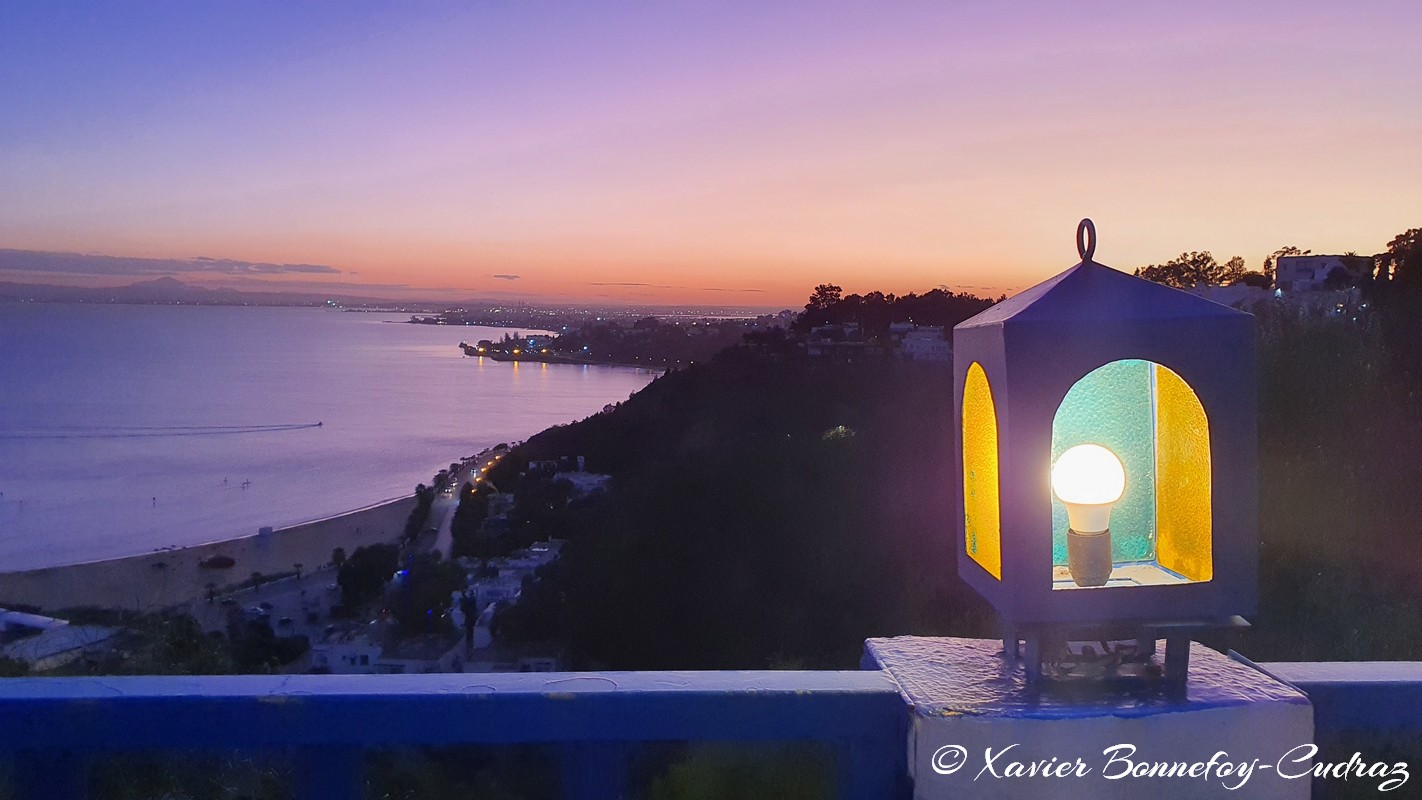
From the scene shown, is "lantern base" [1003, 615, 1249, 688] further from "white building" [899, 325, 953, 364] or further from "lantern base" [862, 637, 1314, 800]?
"white building" [899, 325, 953, 364]

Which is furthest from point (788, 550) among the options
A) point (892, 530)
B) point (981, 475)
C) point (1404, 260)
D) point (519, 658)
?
point (981, 475)

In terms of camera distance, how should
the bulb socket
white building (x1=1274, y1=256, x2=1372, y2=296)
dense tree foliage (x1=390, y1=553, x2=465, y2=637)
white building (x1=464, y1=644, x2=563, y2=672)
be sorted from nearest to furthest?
1. the bulb socket
2. white building (x1=464, y1=644, x2=563, y2=672)
3. white building (x1=1274, y1=256, x2=1372, y2=296)
4. dense tree foliage (x1=390, y1=553, x2=465, y2=637)

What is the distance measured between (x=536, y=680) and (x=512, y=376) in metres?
73.3

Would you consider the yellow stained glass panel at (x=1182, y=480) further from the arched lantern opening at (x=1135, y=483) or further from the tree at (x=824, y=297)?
the tree at (x=824, y=297)

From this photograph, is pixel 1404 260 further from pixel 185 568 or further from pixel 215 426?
pixel 215 426

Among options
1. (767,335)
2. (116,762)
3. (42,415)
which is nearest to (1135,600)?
(116,762)

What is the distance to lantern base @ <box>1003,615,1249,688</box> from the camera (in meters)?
1.18

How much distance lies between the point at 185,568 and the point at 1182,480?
23409mm

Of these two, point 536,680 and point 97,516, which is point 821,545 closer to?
point 536,680

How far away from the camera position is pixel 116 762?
170 cm

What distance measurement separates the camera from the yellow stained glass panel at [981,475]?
1.23 meters

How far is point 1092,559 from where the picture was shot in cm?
122

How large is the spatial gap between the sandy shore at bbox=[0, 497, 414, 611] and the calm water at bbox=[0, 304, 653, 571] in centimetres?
154

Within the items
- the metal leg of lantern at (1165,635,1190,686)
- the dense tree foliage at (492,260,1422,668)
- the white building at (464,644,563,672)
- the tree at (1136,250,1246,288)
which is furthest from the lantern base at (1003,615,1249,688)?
the white building at (464,644,563,672)
